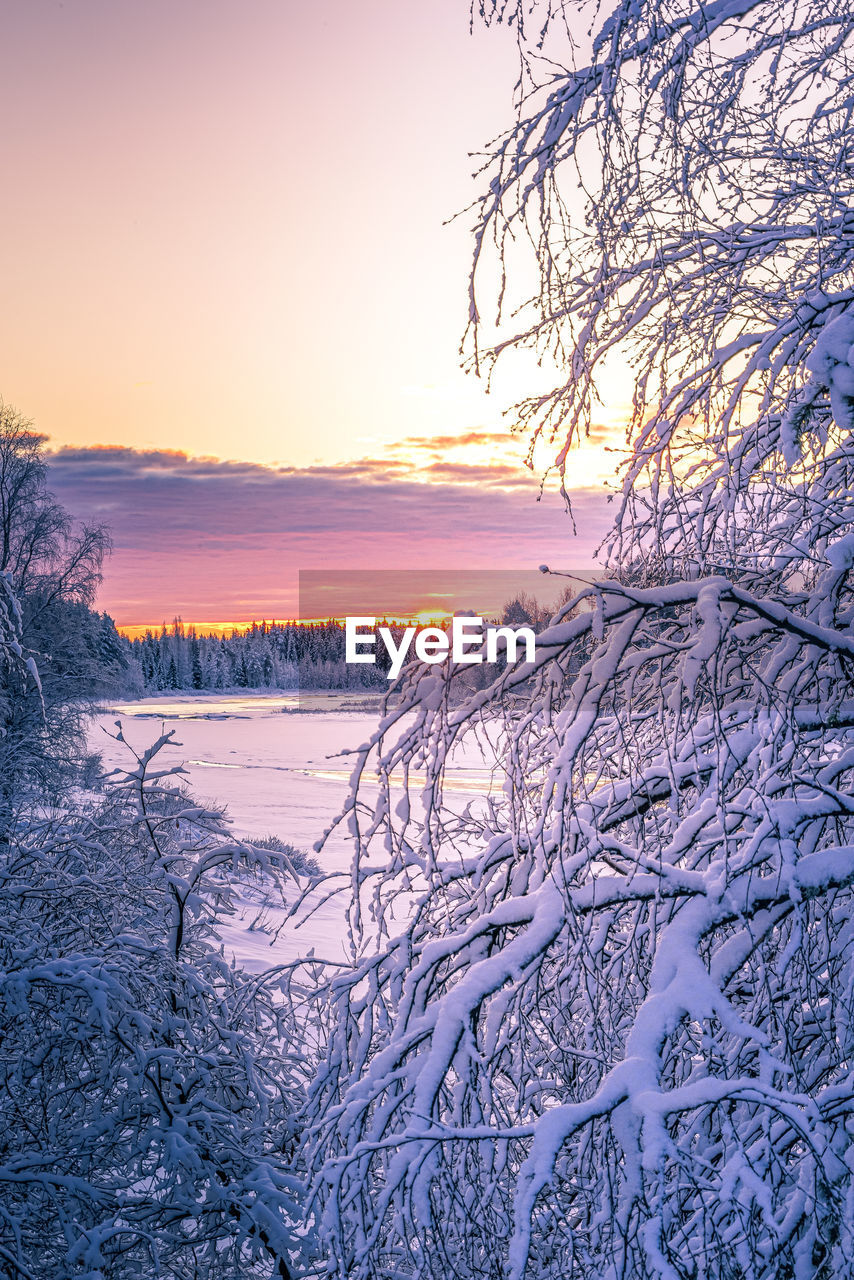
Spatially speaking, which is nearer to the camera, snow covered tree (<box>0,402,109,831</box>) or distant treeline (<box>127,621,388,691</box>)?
snow covered tree (<box>0,402,109,831</box>)

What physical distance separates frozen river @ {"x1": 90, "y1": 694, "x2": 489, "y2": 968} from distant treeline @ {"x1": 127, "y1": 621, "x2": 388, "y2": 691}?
98.0ft

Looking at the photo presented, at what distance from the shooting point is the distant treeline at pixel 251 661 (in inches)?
3997

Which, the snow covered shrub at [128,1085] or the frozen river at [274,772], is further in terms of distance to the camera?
the frozen river at [274,772]

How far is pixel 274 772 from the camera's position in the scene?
31.9 m

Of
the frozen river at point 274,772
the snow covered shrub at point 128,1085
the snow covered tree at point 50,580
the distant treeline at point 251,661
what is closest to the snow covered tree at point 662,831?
the frozen river at point 274,772

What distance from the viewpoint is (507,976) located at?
235cm

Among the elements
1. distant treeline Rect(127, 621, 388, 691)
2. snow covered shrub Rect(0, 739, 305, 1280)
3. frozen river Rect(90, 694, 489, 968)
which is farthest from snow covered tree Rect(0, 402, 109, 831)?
distant treeline Rect(127, 621, 388, 691)

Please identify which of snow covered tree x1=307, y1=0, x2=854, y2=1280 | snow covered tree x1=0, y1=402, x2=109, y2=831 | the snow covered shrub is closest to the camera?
snow covered tree x1=307, y1=0, x2=854, y2=1280

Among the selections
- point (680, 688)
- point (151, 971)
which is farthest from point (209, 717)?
point (680, 688)

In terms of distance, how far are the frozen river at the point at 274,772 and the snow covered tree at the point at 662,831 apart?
0.42 m

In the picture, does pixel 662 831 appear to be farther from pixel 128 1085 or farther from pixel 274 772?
pixel 274 772

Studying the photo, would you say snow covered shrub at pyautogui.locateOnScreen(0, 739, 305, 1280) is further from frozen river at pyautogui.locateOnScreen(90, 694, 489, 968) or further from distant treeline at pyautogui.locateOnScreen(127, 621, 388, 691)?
distant treeline at pyautogui.locateOnScreen(127, 621, 388, 691)

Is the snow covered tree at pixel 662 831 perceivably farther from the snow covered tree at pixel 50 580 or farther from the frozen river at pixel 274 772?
the snow covered tree at pixel 50 580

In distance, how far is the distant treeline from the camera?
333 ft
